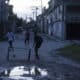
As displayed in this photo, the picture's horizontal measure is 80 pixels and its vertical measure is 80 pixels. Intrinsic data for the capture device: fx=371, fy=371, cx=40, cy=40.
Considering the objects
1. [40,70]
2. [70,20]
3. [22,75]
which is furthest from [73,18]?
[22,75]

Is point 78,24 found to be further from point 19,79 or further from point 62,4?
point 19,79

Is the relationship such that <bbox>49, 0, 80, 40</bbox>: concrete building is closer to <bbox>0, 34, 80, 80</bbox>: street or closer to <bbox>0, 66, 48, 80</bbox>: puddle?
<bbox>0, 34, 80, 80</bbox>: street

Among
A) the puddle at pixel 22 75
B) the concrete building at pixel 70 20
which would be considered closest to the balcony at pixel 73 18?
the concrete building at pixel 70 20

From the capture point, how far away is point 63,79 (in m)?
13.1

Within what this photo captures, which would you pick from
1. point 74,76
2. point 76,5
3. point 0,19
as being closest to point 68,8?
point 76,5

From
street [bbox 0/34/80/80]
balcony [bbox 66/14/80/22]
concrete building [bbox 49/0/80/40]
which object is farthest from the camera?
concrete building [bbox 49/0/80/40]

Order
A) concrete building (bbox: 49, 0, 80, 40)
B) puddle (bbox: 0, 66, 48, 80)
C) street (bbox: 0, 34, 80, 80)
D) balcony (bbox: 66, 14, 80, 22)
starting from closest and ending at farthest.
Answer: puddle (bbox: 0, 66, 48, 80), street (bbox: 0, 34, 80, 80), balcony (bbox: 66, 14, 80, 22), concrete building (bbox: 49, 0, 80, 40)

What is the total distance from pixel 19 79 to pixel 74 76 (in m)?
2.69

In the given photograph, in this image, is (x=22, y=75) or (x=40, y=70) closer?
(x=22, y=75)

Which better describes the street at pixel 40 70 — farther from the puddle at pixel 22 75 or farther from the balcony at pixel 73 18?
the balcony at pixel 73 18

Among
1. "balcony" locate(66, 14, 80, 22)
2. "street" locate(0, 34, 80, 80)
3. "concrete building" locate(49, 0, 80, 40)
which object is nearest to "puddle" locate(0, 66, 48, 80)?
"street" locate(0, 34, 80, 80)

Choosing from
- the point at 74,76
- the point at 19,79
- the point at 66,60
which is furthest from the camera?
the point at 66,60

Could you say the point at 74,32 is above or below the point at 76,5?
below

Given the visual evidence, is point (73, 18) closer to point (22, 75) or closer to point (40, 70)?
point (40, 70)
